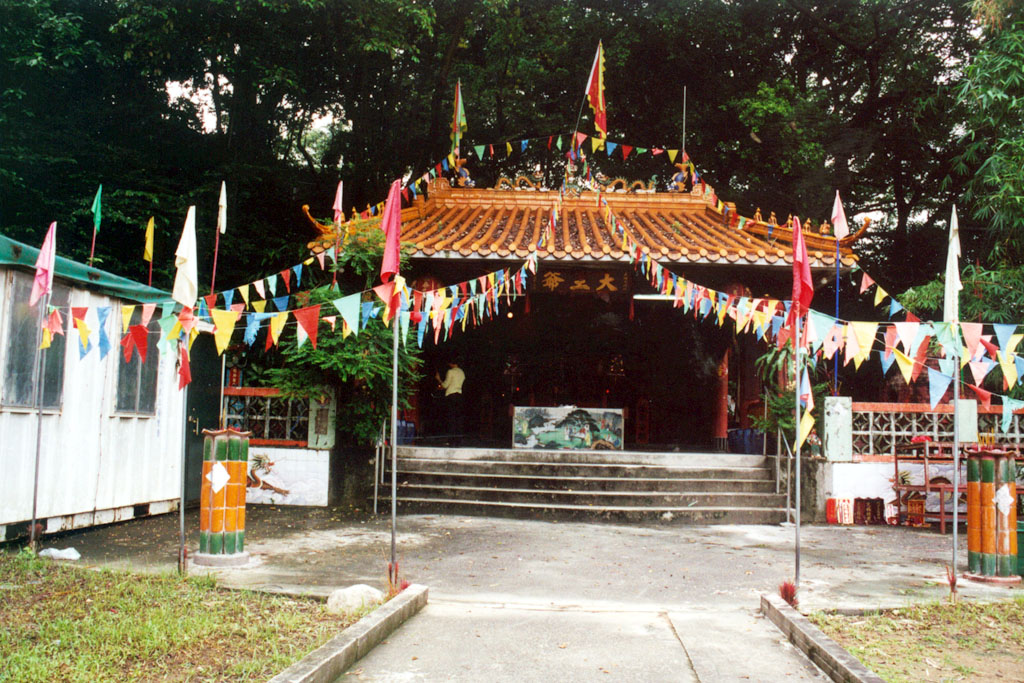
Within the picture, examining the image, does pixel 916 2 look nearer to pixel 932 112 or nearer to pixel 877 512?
pixel 932 112

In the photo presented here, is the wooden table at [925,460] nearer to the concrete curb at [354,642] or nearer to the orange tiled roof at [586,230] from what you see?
the orange tiled roof at [586,230]

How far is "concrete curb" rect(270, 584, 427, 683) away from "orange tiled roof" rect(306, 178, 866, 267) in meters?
6.52

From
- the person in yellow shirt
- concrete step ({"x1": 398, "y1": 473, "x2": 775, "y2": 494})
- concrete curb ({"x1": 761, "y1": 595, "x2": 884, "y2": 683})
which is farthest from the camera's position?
the person in yellow shirt

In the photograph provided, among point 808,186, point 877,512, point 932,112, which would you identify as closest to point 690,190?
point 808,186

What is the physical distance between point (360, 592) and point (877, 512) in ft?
24.9

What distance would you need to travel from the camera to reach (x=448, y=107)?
55.6ft

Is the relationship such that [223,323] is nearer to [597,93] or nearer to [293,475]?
[293,475]

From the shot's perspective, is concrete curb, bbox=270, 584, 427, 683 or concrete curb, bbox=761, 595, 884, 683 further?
concrete curb, bbox=761, 595, 884, 683

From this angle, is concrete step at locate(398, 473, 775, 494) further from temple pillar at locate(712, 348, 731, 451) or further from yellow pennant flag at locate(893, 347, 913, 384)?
yellow pennant flag at locate(893, 347, 913, 384)

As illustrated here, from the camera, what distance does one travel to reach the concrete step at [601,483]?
10.5 meters

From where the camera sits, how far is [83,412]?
812cm

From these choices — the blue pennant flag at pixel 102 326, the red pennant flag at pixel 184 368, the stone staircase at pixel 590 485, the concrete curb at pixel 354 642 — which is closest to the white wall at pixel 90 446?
the blue pennant flag at pixel 102 326

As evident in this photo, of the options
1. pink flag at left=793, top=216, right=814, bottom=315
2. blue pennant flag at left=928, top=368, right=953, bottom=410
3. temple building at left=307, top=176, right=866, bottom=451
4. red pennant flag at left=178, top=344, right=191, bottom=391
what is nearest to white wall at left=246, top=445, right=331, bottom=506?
temple building at left=307, top=176, right=866, bottom=451

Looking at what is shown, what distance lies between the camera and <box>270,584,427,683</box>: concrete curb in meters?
3.85
